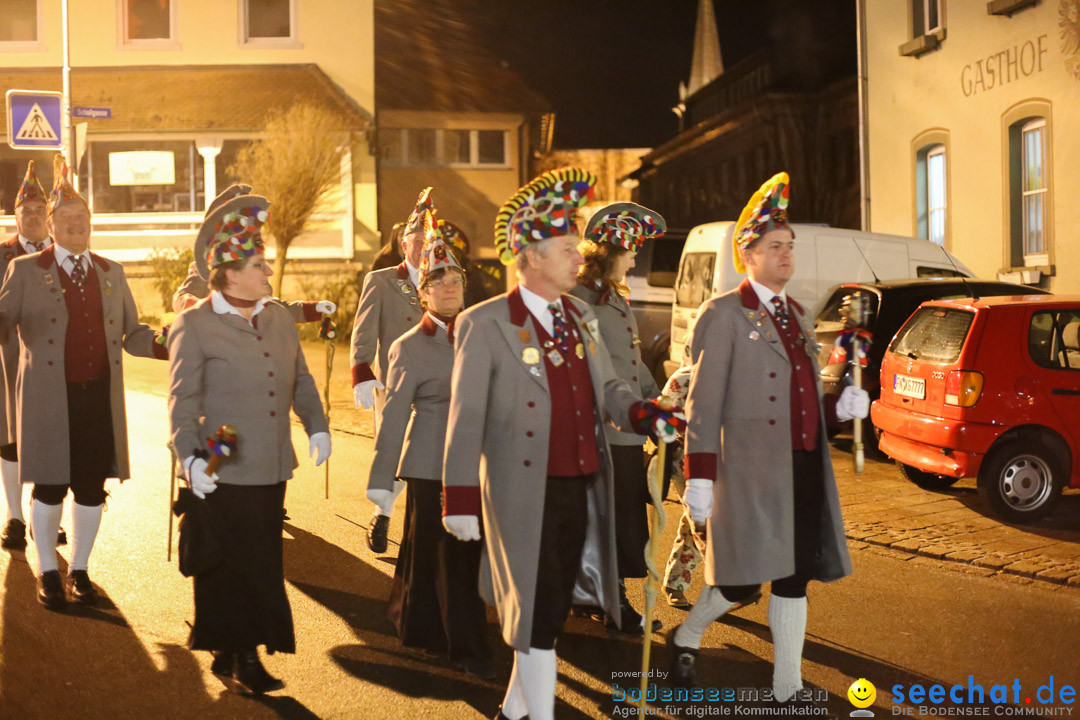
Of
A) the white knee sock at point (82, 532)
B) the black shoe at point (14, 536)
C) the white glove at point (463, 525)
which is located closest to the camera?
the white glove at point (463, 525)

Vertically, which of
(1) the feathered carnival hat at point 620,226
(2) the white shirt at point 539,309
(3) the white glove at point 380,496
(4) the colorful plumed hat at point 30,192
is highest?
(4) the colorful plumed hat at point 30,192

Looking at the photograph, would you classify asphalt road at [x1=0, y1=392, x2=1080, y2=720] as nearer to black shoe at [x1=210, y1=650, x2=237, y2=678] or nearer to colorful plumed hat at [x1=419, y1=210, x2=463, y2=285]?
black shoe at [x1=210, y1=650, x2=237, y2=678]

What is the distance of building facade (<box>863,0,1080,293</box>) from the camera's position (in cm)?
1697

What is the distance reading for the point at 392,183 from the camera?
37.2m

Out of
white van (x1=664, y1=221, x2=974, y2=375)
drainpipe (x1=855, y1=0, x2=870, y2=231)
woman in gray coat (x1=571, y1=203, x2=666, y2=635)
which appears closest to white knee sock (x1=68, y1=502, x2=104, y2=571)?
woman in gray coat (x1=571, y1=203, x2=666, y2=635)

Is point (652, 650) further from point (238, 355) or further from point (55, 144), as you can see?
point (55, 144)

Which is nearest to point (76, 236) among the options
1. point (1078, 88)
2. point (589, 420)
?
point (589, 420)

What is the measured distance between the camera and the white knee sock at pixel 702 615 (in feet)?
17.9

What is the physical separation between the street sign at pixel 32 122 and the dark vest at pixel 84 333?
1129 centimetres

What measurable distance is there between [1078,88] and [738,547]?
44.1ft

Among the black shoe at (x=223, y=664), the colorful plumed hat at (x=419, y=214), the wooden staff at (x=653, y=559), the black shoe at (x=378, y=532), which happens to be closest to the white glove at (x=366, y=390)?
the black shoe at (x=378, y=532)

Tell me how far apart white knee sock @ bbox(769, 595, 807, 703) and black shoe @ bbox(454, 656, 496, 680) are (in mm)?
1295

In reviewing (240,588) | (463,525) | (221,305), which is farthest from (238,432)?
(463,525)

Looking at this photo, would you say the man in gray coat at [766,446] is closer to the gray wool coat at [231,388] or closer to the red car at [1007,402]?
the gray wool coat at [231,388]
